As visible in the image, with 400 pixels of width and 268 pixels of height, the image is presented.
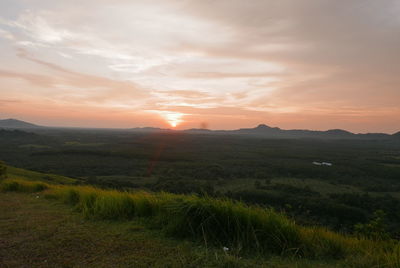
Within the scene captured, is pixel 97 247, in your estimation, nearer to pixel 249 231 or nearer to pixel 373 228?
pixel 249 231

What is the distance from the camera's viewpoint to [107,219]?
4.16 metres

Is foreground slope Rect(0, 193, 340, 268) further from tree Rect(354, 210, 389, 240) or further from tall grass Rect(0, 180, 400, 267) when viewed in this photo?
tree Rect(354, 210, 389, 240)

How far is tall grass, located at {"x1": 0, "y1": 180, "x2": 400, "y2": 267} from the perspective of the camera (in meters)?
2.97

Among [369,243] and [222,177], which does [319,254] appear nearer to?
[369,243]

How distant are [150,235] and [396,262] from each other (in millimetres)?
3231

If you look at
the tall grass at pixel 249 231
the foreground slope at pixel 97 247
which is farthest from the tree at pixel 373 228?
the foreground slope at pixel 97 247

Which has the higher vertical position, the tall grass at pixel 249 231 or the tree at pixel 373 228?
the tall grass at pixel 249 231

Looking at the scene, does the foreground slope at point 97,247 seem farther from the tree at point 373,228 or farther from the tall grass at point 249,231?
the tree at point 373,228

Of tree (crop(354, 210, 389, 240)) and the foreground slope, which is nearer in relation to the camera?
the foreground slope

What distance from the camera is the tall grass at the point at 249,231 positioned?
2973 millimetres

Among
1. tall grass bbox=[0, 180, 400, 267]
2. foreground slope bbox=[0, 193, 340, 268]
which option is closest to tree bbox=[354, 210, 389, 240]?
tall grass bbox=[0, 180, 400, 267]

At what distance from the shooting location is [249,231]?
3.30 metres

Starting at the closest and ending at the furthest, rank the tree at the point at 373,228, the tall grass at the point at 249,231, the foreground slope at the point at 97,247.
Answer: the foreground slope at the point at 97,247
the tall grass at the point at 249,231
the tree at the point at 373,228

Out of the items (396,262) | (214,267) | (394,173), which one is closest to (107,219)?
(214,267)
